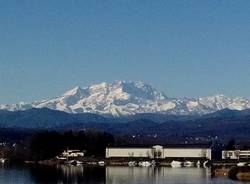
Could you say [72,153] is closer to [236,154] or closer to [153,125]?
[236,154]

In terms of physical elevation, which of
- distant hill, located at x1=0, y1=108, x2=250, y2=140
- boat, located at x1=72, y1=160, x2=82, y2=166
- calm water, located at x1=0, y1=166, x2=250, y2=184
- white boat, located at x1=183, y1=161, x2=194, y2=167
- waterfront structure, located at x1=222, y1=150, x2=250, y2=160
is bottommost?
calm water, located at x1=0, y1=166, x2=250, y2=184

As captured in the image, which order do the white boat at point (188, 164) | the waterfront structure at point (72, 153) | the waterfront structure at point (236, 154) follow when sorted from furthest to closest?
the waterfront structure at point (72, 153) → the waterfront structure at point (236, 154) → the white boat at point (188, 164)

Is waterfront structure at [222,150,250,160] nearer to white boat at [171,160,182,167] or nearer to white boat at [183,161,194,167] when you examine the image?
white boat at [183,161,194,167]

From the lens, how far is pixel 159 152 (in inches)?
2217

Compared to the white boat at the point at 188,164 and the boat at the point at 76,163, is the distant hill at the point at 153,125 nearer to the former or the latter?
the boat at the point at 76,163

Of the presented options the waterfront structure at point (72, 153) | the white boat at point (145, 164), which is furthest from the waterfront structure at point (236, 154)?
the waterfront structure at point (72, 153)

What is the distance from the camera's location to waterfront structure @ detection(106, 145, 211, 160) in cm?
5484

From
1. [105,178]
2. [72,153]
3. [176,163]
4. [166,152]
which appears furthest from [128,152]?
[105,178]

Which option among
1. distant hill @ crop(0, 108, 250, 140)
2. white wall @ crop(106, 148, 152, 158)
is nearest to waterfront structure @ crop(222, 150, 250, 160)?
white wall @ crop(106, 148, 152, 158)

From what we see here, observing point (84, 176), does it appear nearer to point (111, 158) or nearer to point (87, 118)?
point (111, 158)

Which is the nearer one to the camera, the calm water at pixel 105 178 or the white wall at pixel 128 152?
the calm water at pixel 105 178

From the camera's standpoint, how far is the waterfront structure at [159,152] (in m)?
54.8

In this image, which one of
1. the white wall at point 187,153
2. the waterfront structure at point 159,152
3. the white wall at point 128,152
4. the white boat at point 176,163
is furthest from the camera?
the white wall at point 128,152

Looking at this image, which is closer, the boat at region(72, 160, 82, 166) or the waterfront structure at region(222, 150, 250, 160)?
the boat at region(72, 160, 82, 166)
